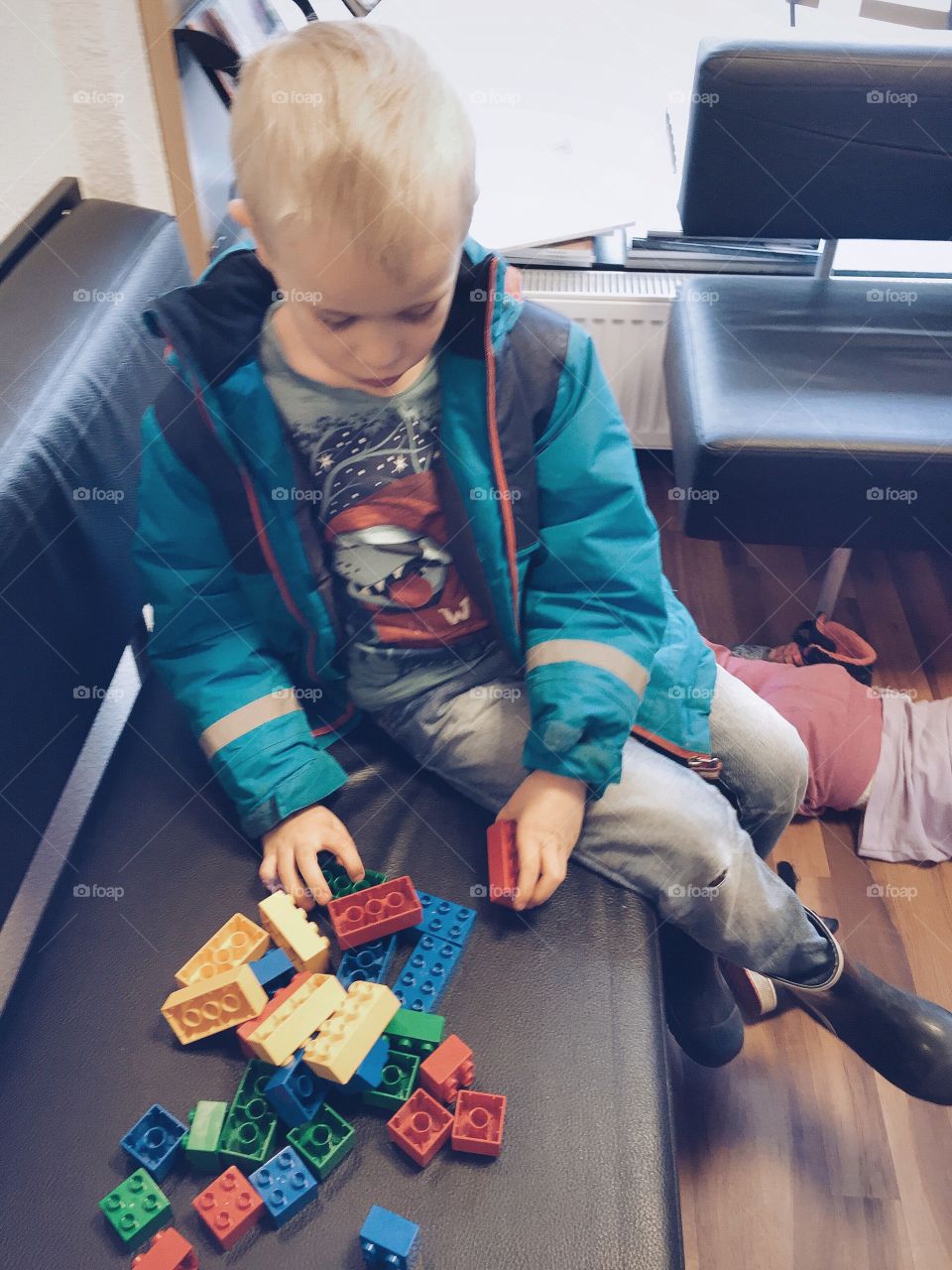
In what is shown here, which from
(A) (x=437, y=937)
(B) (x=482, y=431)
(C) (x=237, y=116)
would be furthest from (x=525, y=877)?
(C) (x=237, y=116)

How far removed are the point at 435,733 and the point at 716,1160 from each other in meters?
0.56

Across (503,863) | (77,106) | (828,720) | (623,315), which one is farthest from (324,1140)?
(623,315)

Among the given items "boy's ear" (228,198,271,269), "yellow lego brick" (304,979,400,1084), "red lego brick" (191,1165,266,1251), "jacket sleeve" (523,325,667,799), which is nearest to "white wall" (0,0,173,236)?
"boy's ear" (228,198,271,269)

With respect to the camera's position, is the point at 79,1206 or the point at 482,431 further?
the point at 482,431

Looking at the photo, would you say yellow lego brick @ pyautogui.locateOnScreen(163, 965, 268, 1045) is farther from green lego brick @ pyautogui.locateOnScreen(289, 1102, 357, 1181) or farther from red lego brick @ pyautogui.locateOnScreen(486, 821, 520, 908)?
red lego brick @ pyautogui.locateOnScreen(486, 821, 520, 908)

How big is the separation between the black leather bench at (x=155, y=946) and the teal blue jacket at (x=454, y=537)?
7 cm

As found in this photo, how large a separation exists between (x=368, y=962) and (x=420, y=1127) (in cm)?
14

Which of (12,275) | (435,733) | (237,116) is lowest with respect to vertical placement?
(435,733)

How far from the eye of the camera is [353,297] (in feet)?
2.33

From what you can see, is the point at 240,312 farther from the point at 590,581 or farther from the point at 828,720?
the point at 828,720

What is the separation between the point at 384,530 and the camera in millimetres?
933

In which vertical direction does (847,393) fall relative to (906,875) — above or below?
above

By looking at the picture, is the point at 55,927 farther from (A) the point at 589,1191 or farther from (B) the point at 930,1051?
(B) the point at 930,1051

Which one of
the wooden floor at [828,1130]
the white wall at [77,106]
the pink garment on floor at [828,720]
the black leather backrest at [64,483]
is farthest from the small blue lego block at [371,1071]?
the white wall at [77,106]
